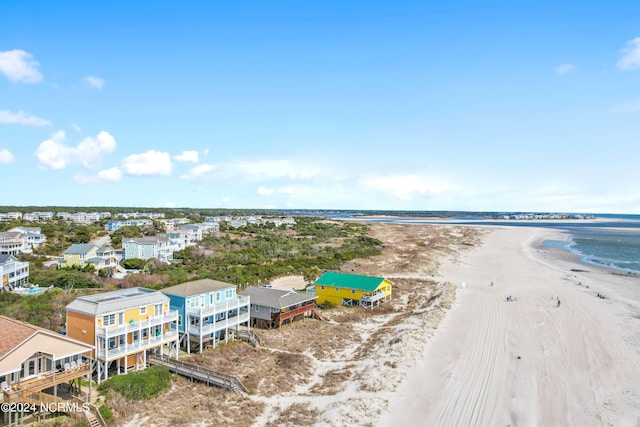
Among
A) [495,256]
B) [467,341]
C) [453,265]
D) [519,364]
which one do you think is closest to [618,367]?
[519,364]

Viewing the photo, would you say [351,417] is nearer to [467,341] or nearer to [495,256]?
[467,341]

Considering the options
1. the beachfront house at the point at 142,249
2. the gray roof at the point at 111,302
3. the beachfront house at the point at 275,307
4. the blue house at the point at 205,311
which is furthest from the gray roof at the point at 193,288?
the beachfront house at the point at 142,249

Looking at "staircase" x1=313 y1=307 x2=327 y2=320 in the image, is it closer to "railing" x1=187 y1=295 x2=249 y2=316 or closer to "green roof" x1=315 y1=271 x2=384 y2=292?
"green roof" x1=315 y1=271 x2=384 y2=292

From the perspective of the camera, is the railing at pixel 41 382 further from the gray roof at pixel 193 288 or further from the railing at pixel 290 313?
the railing at pixel 290 313

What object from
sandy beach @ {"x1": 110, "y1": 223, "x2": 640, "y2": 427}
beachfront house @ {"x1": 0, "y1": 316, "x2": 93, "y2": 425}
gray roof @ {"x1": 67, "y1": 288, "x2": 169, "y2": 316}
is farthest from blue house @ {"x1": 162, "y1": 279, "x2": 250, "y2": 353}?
beachfront house @ {"x1": 0, "y1": 316, "x2": 93, "y2": 425}

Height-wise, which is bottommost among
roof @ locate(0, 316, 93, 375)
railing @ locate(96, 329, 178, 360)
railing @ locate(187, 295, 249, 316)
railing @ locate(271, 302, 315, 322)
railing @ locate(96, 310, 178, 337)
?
railing @ locate(271, 302, 315, 322)
